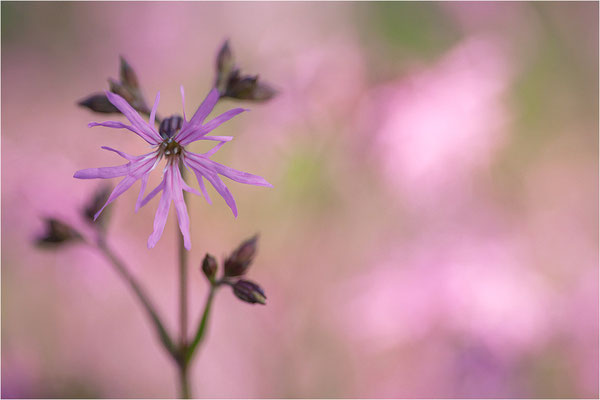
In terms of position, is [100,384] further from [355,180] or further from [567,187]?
[567,187]

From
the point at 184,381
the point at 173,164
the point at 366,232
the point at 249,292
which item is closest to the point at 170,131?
the point at 173,164

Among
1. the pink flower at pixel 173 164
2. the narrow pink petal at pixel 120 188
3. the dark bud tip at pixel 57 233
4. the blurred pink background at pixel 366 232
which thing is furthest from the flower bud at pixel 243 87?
the blurred pink background at pixel 366 232

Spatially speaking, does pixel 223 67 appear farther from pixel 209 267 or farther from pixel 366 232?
pixel 366 232

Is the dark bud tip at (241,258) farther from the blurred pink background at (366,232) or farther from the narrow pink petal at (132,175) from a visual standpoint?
the blurred pink background at (366,232)

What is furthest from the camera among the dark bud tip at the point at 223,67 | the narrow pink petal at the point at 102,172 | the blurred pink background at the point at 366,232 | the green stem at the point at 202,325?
the blurred pink background at the point at 366,232

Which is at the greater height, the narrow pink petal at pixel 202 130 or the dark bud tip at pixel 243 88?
the dark bud tip at pixel 243 88

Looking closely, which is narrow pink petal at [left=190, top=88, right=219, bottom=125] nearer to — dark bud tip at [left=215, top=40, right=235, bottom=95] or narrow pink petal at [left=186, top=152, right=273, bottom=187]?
narrow pink petal at [left=186, top=152, right=273, bottom=187]
